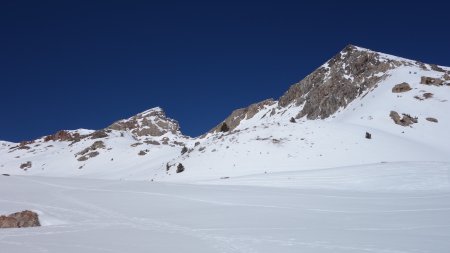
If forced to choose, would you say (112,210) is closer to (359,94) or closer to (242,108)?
(359,94)

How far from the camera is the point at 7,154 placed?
83438mm

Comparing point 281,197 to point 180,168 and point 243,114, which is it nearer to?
point 180,168

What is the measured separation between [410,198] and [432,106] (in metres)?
34.7

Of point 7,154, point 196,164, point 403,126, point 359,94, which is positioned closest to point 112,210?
point 196,164

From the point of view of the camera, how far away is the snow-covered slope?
35.3 metres

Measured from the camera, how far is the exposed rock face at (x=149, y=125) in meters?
136

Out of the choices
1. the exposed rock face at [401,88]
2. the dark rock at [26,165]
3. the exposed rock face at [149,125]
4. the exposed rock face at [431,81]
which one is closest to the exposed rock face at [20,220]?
the exposed rock face at [401,88]

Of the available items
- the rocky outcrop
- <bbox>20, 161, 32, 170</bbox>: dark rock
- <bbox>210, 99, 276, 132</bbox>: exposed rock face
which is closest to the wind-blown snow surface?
the rocky outcrop

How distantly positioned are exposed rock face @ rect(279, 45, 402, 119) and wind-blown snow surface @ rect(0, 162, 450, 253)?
129 feet

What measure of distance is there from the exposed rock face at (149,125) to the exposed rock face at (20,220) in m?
120

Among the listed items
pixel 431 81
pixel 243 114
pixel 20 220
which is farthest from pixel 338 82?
pixel 20 220

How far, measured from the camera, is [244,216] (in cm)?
1388

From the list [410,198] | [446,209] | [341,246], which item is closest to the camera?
[341,246]

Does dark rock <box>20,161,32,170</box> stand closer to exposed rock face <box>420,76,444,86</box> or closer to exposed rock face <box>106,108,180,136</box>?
exposed rock face <box>420,76,444,86</box>
